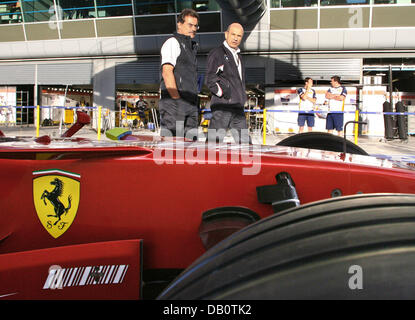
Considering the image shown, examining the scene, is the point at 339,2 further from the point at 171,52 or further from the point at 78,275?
the point at 78,275

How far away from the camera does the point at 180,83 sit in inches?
131

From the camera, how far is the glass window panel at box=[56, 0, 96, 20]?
17500mm

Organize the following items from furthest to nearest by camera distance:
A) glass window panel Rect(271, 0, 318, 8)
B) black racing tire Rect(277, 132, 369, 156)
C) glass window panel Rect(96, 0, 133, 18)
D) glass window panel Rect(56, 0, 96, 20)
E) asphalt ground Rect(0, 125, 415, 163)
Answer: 1. glass window panel Rect(56, 0, 96, 20)
2. glass window panel Rect(96, 0, 133, 18)
3. glass window panel Rect(271, 0, 318, 8)
4. asphalt ground Rect(0, 125, 415, 163)
5. black racing tire Rect(277, 132, 369, 156)

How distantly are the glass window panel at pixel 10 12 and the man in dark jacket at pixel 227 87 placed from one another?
18862mm

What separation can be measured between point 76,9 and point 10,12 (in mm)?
3873

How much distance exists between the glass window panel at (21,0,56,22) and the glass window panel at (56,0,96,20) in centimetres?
44

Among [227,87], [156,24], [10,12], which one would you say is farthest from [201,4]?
[227,87]

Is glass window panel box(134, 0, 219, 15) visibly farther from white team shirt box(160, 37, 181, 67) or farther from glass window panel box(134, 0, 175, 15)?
white team shirt box(160, 37, 181, 67)

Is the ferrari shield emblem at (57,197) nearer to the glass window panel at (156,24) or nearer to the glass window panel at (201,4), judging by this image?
the glass window panel at (201,4)

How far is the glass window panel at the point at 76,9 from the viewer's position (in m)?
17.5

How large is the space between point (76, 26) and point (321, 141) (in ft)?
60.1
